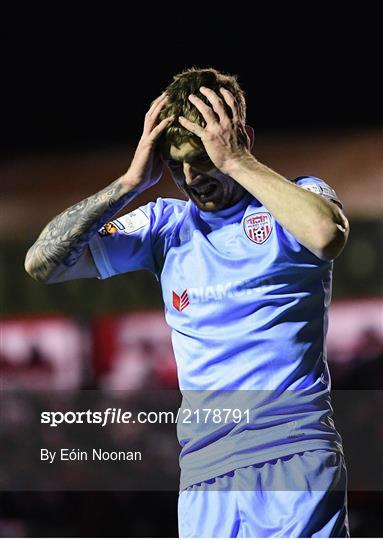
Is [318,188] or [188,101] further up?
[188,101]

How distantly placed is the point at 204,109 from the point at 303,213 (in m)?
0.37

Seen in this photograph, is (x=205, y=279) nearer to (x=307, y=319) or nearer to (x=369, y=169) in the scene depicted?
(x=307, y=319)

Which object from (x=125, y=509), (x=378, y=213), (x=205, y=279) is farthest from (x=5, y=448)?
(x=205, y=279)

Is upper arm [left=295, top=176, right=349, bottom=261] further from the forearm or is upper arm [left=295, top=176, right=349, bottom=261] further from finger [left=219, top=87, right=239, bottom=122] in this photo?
finger [left=219, top=87, right=239, bottom=122]

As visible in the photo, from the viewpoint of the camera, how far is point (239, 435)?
6.82ft

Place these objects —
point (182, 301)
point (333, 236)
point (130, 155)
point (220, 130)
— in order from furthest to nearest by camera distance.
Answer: point (130, 155) < point (182, 301) < point (220, 130) < point (333, 236)

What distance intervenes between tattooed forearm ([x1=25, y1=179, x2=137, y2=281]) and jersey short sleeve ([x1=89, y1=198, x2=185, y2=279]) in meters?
0.07

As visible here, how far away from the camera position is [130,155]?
448cm

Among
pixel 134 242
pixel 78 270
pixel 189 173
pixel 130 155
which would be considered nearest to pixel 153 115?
pixel 189 173

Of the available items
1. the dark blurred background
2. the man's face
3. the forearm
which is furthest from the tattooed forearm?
the dark blurred background

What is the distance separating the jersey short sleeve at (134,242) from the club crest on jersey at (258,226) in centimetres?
22

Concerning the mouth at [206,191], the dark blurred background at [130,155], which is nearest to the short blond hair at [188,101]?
the mouth at [206,191]

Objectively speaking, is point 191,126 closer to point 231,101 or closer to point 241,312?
point 231,101

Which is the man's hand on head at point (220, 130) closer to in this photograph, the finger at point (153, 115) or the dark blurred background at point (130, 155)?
the finger at point (153, 115)
